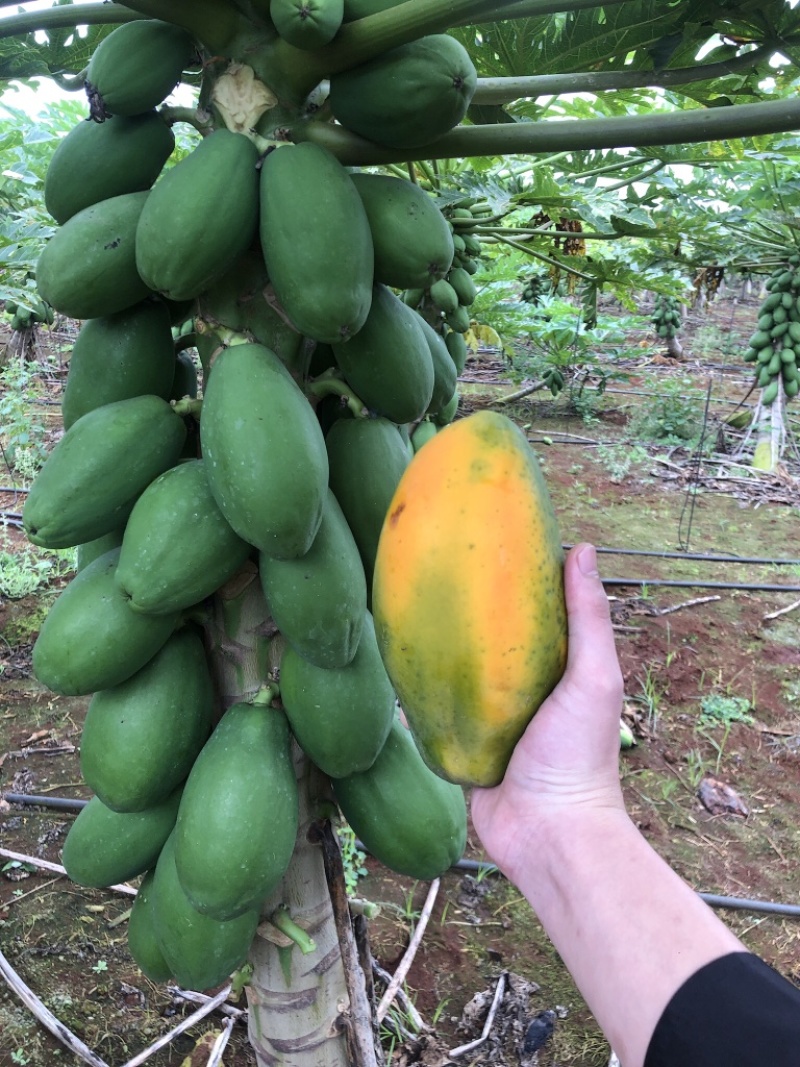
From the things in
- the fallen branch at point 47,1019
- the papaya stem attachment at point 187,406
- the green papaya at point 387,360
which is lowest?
the fallen branch at point 47,1019

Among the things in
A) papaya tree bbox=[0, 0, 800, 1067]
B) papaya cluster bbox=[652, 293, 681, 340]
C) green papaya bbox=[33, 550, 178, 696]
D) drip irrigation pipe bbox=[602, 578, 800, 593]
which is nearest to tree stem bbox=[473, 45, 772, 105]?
papaya tree bbox=[0, 0, 800, 1067]

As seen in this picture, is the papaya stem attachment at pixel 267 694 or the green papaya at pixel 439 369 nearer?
the papaya stem attachment at pixel 267 694

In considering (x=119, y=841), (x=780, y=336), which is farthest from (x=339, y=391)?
(x=780, y=336)

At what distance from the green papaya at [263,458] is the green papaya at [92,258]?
0.64 ft

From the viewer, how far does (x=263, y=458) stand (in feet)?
2.99

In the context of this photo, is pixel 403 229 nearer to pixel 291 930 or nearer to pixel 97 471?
pixel 97 471

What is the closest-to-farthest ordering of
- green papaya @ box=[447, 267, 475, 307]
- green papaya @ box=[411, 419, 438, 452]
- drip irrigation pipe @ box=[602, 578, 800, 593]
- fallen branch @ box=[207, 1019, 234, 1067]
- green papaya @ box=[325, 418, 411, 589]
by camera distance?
1. green papaya @ box=[325, 418, 411, 589]
2. fallen branch @ box=[207, 1019, 234, 1067]
3. green papaya @ box=[411, 419, 438, 452]
4. green papaya @ box=[447, 267, 475, 307]
5. drip irrigation pipe @ box=[602, 578, 800, 593]

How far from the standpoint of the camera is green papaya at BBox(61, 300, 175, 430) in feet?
3.64

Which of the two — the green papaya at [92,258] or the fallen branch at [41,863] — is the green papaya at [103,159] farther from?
the fallen branch at [41,863]

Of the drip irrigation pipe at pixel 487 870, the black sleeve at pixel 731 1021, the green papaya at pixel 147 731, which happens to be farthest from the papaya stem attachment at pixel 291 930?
the drip irrigation pipe at pixel 487 870

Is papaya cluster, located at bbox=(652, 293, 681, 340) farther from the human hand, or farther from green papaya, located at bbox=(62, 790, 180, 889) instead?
green papaya, located at bbox=(62, 790, 180, 889)

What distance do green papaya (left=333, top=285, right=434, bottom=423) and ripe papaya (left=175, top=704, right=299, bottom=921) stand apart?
47cm

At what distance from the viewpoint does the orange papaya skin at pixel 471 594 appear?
0.96 m

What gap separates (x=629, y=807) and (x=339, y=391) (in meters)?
2.58
